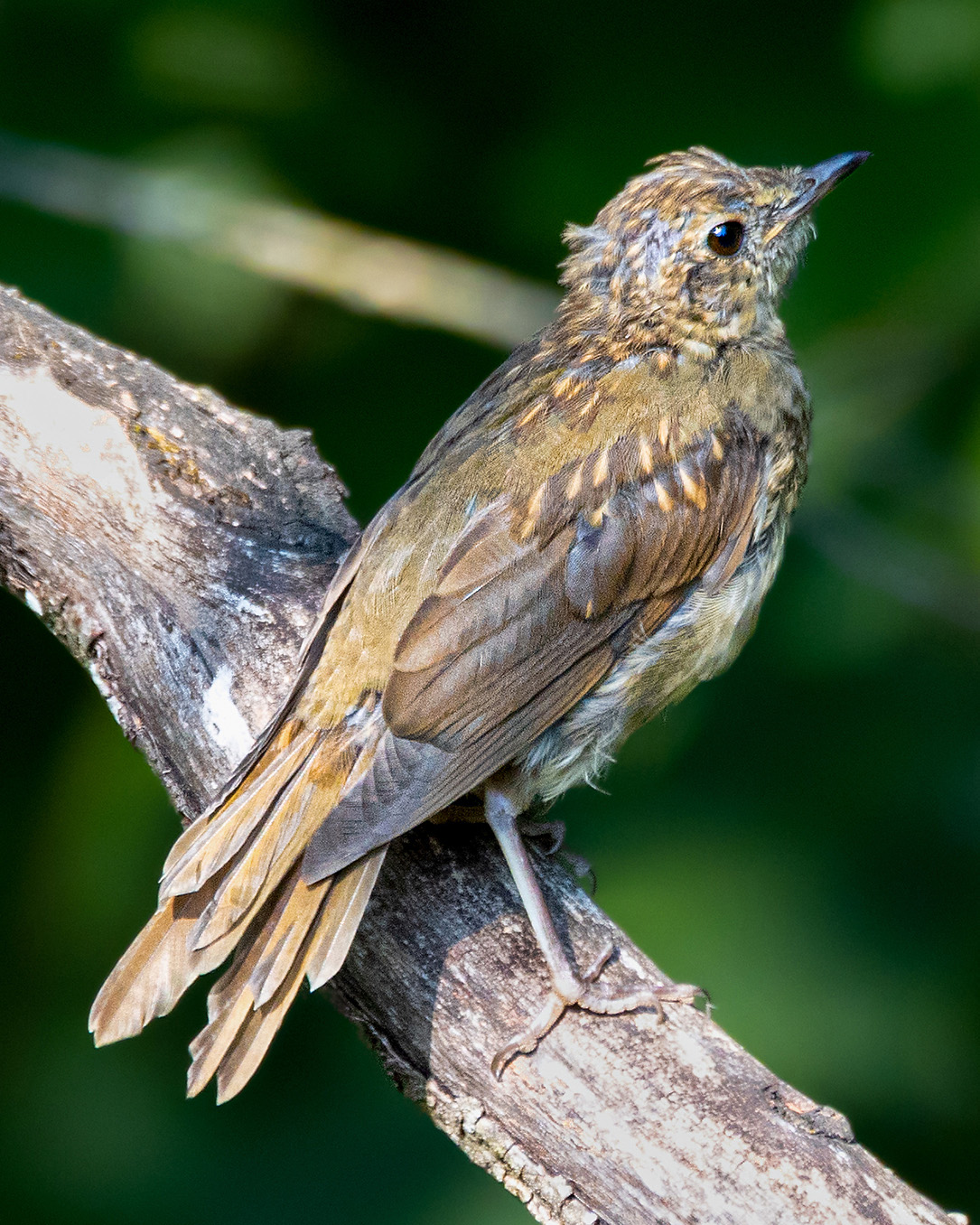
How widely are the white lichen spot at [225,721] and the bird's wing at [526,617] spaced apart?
0.44 m

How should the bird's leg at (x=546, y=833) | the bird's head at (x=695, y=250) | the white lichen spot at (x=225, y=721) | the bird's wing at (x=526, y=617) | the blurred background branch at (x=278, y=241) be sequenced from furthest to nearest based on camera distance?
the blurred background branch at (x=278, y=241)
the bird's head at (x=695, y=250)
the bird's leg at (x=546, y=833)
the white lichen spot at (x=225, y=721)
the bird's wing at (x=526, y=617)

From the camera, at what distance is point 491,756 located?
9.86 feet

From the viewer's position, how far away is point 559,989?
2803 mm

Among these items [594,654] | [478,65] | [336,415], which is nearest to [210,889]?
[594,654]

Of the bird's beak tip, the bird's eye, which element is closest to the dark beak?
the bird's beak tip

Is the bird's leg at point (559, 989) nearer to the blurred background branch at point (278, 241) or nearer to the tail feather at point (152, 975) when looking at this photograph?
the tail feather at point (152, 975)

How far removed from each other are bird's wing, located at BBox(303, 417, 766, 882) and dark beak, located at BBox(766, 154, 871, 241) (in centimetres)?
75

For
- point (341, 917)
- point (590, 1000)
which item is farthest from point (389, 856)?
point (590, 1000)

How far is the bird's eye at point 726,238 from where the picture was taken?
11.9ft

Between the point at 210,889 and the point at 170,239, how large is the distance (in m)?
2.74

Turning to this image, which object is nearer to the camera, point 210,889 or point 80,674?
point 210,889

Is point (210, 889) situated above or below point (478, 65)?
below

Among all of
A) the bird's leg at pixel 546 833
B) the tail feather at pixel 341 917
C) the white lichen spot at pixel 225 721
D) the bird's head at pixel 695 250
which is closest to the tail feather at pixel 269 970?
the tail feather at pixel 341 917

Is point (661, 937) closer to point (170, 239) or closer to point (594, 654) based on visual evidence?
point (594, 654)
